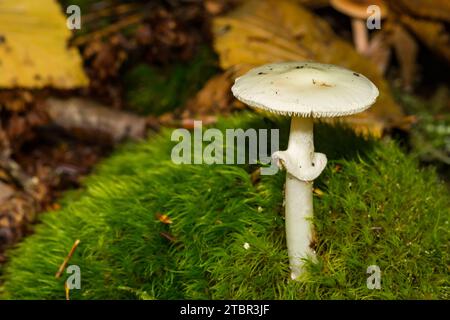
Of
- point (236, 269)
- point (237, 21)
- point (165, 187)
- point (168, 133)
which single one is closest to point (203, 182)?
point (165, 187)

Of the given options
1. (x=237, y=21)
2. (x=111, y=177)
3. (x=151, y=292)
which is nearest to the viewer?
(x=151, y=292)

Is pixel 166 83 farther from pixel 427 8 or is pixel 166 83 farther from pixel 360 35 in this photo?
pixel 427 8

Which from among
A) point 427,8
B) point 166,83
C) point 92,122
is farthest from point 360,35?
point 92,122

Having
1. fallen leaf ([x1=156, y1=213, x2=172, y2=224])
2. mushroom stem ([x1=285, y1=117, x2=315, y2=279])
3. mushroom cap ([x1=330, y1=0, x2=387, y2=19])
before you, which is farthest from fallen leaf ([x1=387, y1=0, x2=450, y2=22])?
fallen leaf ([x1=156, y1=213, x2=172, y2=224])

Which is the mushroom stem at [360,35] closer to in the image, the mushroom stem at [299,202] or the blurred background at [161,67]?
the blurred background at [161,67]

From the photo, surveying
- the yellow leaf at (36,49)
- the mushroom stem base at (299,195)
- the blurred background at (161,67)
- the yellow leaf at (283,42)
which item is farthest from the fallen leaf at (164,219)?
the yellow leaf at (36,49)

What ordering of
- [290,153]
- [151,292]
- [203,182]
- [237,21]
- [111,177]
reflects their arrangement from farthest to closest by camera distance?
1. [237,21]
2. [111,177]
3. [203,182]
4. [151,292]
5. [290,153]

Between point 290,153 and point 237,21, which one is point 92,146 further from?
point 290,153

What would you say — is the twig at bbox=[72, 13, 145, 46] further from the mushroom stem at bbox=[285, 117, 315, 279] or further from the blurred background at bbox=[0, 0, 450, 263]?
the mushroom stem at bbox=[285, 117, 315, 279]
